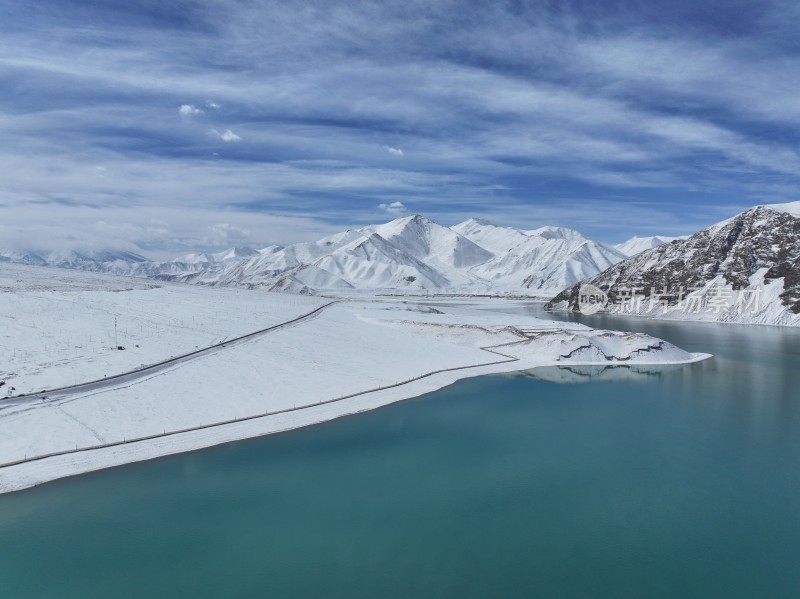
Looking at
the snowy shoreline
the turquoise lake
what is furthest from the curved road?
the turquoise lake

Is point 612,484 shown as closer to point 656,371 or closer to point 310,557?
point 310,557

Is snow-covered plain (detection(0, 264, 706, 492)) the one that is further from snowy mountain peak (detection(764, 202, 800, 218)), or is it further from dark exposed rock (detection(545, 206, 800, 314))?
snowy mountain peak (detection(764, 202, 800, 218))

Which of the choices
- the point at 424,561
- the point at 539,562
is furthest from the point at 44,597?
the point at 539,562

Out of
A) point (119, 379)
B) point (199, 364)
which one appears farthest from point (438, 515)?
point (199, 364)

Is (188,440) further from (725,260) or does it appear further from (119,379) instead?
(725,260)

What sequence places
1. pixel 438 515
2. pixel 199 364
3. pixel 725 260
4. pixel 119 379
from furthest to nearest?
pixel 725 260 → pixel 199 364 → pixel 119 379 → pixel 438 515

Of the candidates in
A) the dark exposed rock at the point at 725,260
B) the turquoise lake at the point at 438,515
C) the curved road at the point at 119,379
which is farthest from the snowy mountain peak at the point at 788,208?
the curved road at the point at 119,379

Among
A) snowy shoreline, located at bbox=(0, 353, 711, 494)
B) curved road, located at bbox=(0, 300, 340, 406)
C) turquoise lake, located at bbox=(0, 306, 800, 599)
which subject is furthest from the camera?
curved road, located at bbox=(0, 300, 340, 406)

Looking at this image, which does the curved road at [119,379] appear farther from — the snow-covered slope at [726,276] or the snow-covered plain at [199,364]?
the snow-covered slope at [726,276]
